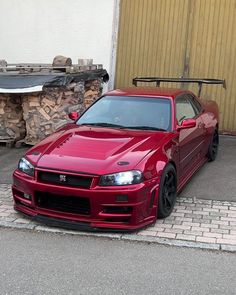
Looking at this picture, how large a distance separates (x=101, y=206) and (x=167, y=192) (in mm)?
1038

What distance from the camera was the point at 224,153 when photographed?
9.62 m

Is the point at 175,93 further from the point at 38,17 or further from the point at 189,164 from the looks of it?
the point at 38,17

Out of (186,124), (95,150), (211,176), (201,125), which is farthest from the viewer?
(211,176)

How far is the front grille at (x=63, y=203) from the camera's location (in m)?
5.49

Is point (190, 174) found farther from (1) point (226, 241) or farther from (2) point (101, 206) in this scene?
(2) point (101, 206)

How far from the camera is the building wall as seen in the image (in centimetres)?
1129

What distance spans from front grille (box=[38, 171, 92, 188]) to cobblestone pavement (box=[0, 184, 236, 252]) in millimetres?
564

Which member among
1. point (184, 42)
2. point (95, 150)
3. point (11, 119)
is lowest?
point (11, 119)

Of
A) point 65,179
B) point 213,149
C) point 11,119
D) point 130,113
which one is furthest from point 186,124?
point 11,119

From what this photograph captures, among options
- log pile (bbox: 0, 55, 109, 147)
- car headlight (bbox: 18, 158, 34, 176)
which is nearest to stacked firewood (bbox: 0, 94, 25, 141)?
log pile (bbox: 0, 55, 109, 147)

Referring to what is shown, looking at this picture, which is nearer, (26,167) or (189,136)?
(26,167)

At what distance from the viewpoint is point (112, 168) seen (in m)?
5.44

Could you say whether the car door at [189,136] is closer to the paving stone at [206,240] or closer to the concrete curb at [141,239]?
the paving stone at [206,240]

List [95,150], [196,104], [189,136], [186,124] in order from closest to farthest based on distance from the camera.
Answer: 1. [95,150]
2. [186,124]
3. [189,136]
4. [196,104]
